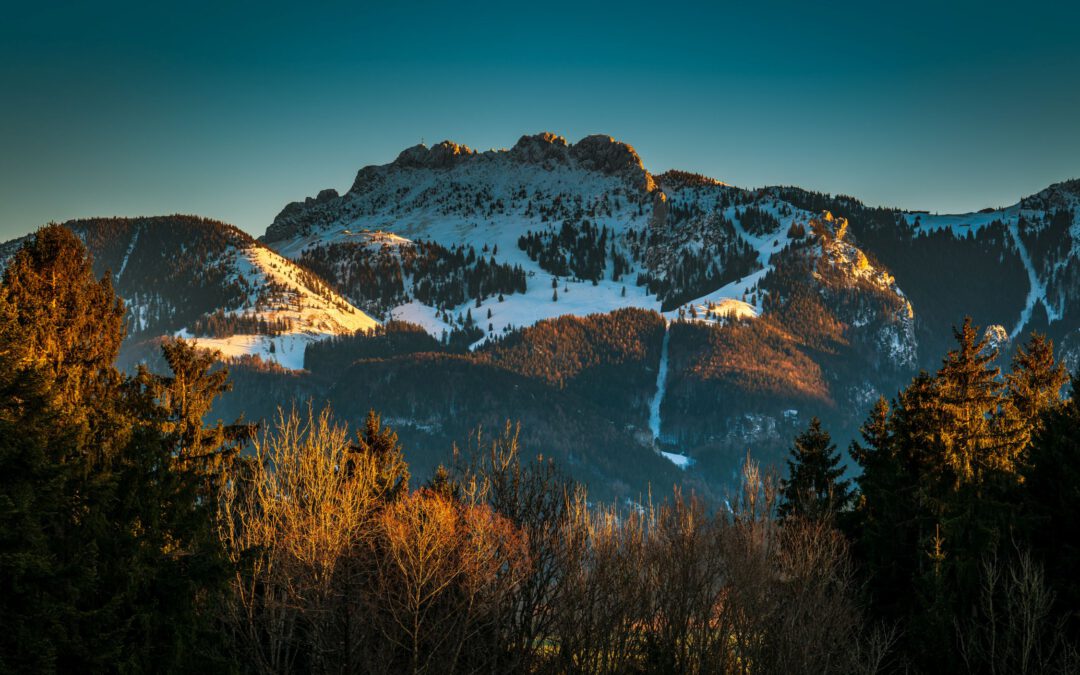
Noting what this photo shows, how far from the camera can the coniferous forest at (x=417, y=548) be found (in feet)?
59.2

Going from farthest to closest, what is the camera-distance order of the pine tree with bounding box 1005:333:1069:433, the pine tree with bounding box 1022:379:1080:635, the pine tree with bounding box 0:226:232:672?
the pine tree with bounding box 1005:333:1069:433 → the pine tree with bounding box 1022:379:1080:635 → the pine tree with bounding box 0:226:232:672

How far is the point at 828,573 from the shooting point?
3669cm

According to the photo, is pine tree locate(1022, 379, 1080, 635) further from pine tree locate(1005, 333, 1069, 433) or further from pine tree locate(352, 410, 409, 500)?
pine tree locate(352, 410, 409, 500)

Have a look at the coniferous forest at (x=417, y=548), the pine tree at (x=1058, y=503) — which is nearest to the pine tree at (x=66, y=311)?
the coniferous forest at (x=417, y=548)

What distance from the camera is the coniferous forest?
59.2 ft

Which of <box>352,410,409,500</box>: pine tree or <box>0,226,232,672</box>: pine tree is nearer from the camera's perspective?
<box>0,226,232,672</box>: pine tree

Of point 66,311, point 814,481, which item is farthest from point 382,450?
point 814,481

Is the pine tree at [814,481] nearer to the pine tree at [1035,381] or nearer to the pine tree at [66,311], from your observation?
the pine tree at [1035,381]

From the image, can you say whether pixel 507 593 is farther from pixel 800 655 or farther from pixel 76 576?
pixel 76 576

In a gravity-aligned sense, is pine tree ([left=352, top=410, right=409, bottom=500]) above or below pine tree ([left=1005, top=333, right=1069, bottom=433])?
below

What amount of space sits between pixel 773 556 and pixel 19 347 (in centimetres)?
3742

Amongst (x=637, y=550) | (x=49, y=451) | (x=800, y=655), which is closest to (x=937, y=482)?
(x=800, y=655)

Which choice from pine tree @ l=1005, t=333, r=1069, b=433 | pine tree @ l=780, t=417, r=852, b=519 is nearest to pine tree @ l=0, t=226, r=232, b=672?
pine tree @ l=780, t=417, r=852, b=519

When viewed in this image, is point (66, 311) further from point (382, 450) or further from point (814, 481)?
point (814, 481)
